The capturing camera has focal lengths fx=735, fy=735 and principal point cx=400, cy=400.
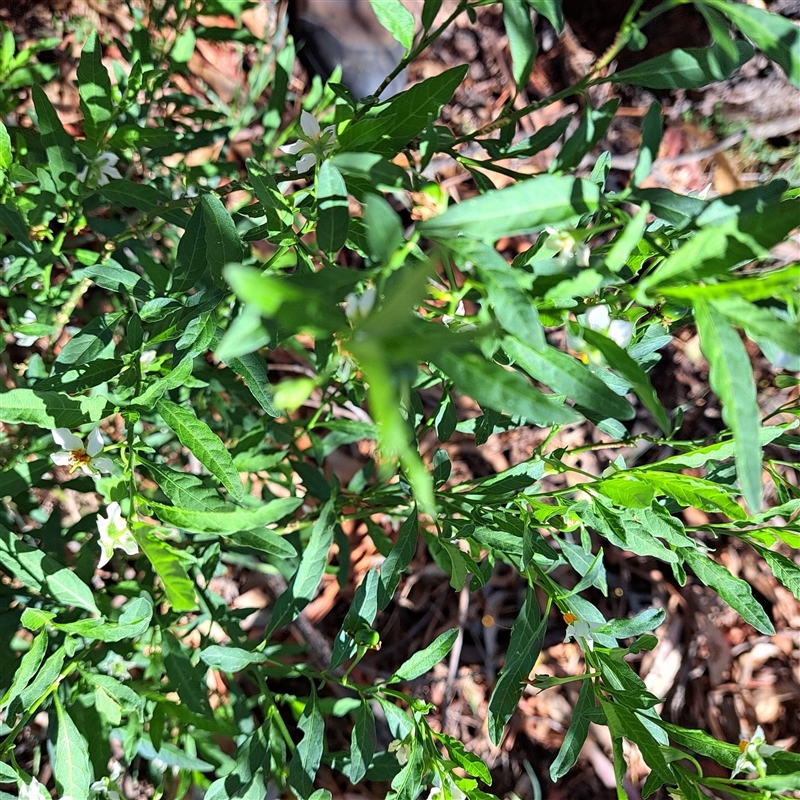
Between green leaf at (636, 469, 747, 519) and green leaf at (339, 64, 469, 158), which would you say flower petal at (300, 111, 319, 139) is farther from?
green leaf at (636, 469, 747, 519)

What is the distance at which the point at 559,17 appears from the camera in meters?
1.15

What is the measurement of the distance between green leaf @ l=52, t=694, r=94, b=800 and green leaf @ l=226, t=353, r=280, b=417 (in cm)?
65

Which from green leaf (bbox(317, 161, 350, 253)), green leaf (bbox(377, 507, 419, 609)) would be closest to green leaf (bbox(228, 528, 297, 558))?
green leaf (bbox(377, 507, 419, 609))

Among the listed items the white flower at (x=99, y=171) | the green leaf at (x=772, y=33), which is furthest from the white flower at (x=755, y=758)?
the white flower at (x=99, y=171)

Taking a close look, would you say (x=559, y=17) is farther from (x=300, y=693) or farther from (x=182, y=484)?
(x=300, y=693)

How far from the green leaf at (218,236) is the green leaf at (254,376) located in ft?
0.48

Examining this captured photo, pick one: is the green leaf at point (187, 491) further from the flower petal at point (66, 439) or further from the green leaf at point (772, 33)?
the green leaf at point (772, 33)

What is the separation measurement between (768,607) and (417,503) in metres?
2.16

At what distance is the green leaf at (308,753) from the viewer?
1.36m

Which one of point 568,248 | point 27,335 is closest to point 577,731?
point 568,248

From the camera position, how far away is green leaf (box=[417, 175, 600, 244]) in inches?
32.5

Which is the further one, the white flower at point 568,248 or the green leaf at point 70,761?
the green leaf at point 70,761

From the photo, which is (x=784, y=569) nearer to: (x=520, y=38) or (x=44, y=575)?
(x=520, y=38)

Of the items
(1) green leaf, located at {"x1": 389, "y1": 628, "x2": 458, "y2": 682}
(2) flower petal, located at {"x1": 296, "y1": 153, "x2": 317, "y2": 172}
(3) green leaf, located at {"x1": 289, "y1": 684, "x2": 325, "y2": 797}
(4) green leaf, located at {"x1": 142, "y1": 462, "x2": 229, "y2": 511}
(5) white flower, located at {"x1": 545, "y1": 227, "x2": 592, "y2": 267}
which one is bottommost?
(1) green leaf, located at {"x1": 389, "y1": 628, "x2": 458, "y2": 682}
